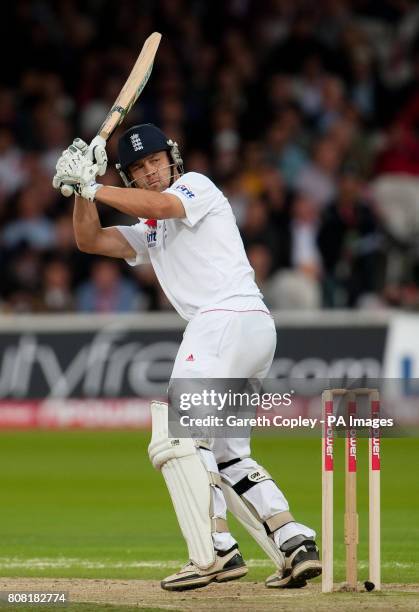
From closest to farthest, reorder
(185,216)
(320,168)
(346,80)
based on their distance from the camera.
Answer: (185,216) < (320,168) < (346,80)

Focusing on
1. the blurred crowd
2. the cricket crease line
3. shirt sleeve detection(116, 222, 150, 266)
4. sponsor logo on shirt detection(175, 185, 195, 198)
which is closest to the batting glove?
sponsor logo on shirt detection(175, 185, 195, 198)

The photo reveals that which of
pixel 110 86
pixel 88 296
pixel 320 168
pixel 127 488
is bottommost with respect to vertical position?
pixel 127 488

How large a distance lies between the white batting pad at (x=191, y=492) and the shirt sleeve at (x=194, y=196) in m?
0.98

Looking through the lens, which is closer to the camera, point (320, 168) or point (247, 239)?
point (247, 239)

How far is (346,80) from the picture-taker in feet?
52.0

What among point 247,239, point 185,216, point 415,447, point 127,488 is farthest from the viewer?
point 247,239

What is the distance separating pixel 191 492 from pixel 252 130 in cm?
1013

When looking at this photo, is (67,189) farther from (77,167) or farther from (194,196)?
(194,196)

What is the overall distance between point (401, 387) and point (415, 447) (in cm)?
57

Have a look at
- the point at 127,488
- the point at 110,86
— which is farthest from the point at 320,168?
the point at 127,488

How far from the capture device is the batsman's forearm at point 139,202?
5.81 metres

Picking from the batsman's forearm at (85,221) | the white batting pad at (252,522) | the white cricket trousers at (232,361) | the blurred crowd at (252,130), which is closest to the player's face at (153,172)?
the batsman's forearm at (85,221)

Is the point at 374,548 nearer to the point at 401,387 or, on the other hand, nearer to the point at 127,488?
the point at 127,488

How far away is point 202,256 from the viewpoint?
6.06 meters
